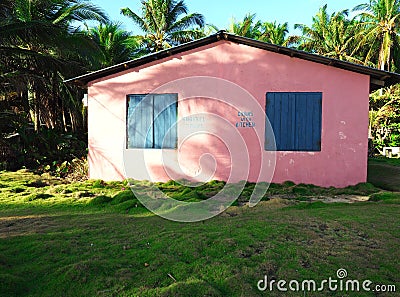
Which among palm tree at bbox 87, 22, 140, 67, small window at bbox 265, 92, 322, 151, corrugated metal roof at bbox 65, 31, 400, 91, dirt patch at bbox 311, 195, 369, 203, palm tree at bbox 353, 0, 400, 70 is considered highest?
palm tree at bbox 353, 0, 400, 70

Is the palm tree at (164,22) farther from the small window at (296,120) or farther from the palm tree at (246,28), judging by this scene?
→ the small window at (296,120)

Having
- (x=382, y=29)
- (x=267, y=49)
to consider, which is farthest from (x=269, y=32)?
(x=267, y=49)

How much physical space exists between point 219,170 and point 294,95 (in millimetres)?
2507

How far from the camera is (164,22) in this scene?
21.6m

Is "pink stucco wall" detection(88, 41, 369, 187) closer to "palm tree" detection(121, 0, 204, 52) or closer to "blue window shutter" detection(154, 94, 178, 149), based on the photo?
"blue window shutter" detection(154, 94, 178, 149)

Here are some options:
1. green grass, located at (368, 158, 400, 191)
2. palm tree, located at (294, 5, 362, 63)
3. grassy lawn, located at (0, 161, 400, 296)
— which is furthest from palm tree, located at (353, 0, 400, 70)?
grassy lawn, located at (0, 161, 400, 296)

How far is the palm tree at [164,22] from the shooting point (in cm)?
2145

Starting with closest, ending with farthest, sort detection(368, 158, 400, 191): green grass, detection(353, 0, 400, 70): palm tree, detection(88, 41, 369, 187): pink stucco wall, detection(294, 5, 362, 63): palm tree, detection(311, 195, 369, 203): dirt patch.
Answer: detection(311, 195, 369, 203): dirt patch < detection(88, 41, 369, 187): pink stucco wall < detection(368, 158, 400, 191): green grass < detection(353, 0, 400, 70): palm tree < detection(294, 5, 362, 63): palm tree

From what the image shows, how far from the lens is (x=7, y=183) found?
799 centimetres

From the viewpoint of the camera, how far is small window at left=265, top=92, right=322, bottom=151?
7.48 metres

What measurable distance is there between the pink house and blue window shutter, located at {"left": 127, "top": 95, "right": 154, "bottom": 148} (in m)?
0.03

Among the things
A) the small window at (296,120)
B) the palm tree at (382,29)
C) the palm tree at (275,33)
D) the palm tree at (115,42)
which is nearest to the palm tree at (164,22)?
the palm tree at (115,42)

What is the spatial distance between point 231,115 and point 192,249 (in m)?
5.12

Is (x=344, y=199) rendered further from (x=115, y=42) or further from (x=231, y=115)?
(x=115, y=42)
